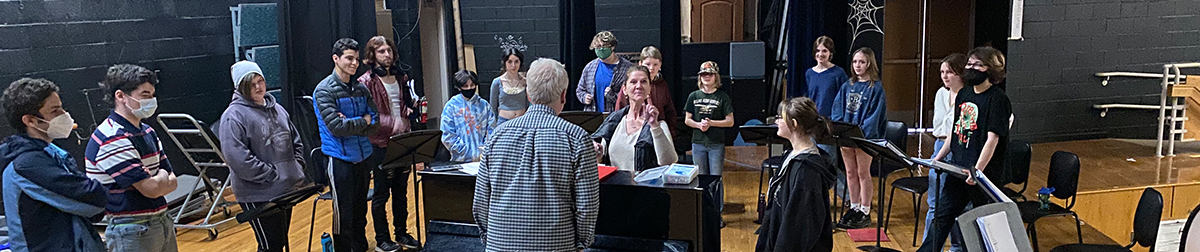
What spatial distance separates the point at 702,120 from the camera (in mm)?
4941

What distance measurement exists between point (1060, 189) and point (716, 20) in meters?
4.68

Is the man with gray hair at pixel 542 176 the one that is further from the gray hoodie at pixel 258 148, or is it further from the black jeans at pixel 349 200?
the black jeans at pixel 349 200

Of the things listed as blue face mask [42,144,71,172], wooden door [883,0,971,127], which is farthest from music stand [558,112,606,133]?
wooden door [883,0,971,127]

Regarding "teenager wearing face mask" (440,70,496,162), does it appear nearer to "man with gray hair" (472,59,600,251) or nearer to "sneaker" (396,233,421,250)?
"sneaker" (396,233,421,250)

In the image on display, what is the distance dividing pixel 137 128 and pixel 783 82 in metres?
5.36

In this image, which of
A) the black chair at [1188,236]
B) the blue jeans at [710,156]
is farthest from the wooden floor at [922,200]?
the black chair at [1188,236]

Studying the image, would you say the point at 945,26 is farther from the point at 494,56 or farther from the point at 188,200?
the point at 188,200

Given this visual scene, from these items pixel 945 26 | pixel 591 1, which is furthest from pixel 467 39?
pixel 945 26

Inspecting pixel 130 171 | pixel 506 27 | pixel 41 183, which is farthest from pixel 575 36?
pixel 41 183

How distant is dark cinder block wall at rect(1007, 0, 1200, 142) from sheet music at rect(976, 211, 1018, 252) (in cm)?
600

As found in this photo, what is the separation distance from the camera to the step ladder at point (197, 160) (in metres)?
4.75

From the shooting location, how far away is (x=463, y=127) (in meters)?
4.64

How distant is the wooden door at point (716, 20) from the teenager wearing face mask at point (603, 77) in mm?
3316

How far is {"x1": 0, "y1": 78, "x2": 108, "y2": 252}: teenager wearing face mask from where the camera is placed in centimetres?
285
